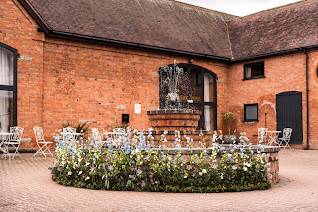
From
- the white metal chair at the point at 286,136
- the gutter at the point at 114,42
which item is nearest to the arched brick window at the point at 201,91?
the gutter at the point at 114,42

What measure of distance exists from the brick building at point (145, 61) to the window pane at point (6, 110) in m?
0.04

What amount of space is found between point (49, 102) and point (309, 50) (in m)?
12.5

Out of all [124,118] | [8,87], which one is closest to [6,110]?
[8,87]

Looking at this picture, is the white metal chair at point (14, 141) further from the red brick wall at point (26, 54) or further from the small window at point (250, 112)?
the small window at point (250, 112)

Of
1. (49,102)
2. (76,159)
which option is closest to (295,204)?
(76,159)

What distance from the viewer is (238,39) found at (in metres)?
25.7

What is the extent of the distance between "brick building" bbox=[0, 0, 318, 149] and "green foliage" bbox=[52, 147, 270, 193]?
9.08 m

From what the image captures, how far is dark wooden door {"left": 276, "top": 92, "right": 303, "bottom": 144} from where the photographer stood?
21547 mm

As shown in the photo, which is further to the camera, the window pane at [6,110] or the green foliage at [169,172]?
the window pane at [6,110]

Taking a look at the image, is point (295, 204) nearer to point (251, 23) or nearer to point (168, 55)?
point (168, 55)

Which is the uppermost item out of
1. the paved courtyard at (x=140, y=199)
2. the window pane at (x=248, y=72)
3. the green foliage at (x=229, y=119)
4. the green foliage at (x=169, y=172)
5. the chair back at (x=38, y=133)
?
the window pane at (x=248, y=72)

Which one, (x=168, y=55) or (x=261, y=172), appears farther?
(x=168, y=55)

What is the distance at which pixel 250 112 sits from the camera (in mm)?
24016

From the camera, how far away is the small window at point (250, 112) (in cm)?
2372
